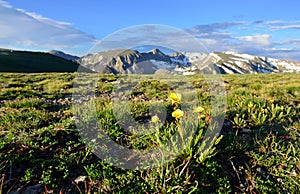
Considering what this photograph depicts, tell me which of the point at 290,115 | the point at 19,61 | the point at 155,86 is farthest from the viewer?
the point at 19,61

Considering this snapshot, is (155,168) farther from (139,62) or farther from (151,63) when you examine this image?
(139,62)

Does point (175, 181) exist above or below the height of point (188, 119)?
below

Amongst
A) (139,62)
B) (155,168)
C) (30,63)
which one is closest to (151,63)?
(139,62)

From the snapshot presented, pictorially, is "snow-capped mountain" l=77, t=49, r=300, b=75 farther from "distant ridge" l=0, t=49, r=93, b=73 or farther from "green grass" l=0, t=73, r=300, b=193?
"distant ridge" l=0, t=49, r=93, b=73

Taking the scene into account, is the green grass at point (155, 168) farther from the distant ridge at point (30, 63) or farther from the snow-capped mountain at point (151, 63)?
the distant ridge at point (30, 63)

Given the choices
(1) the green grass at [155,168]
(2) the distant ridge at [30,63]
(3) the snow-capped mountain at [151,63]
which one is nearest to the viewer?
(1) the green grass at [155,168]

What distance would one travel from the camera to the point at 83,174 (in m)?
4.52

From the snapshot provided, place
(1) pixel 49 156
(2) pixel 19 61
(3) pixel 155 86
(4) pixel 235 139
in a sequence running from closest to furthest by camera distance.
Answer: (1) pixel 49 156
(4) pixel 235 139
(3) pixel 155 86
(2) pixel 19 61

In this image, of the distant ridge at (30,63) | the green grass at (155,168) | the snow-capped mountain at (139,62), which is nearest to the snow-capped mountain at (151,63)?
the snow-capped mountain at (139,62)

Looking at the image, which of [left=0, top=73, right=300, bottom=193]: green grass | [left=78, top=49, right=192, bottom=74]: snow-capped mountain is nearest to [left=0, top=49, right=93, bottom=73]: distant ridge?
[left=78, top=49, right=192, bottom=74]: snow-capped mountain

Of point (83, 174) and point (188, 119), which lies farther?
point (188, 119)

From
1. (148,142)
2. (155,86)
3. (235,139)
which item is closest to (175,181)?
(148,142)

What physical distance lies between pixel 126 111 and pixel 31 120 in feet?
7.85

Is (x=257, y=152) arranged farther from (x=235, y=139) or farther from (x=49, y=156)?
(x=49, y=156)
